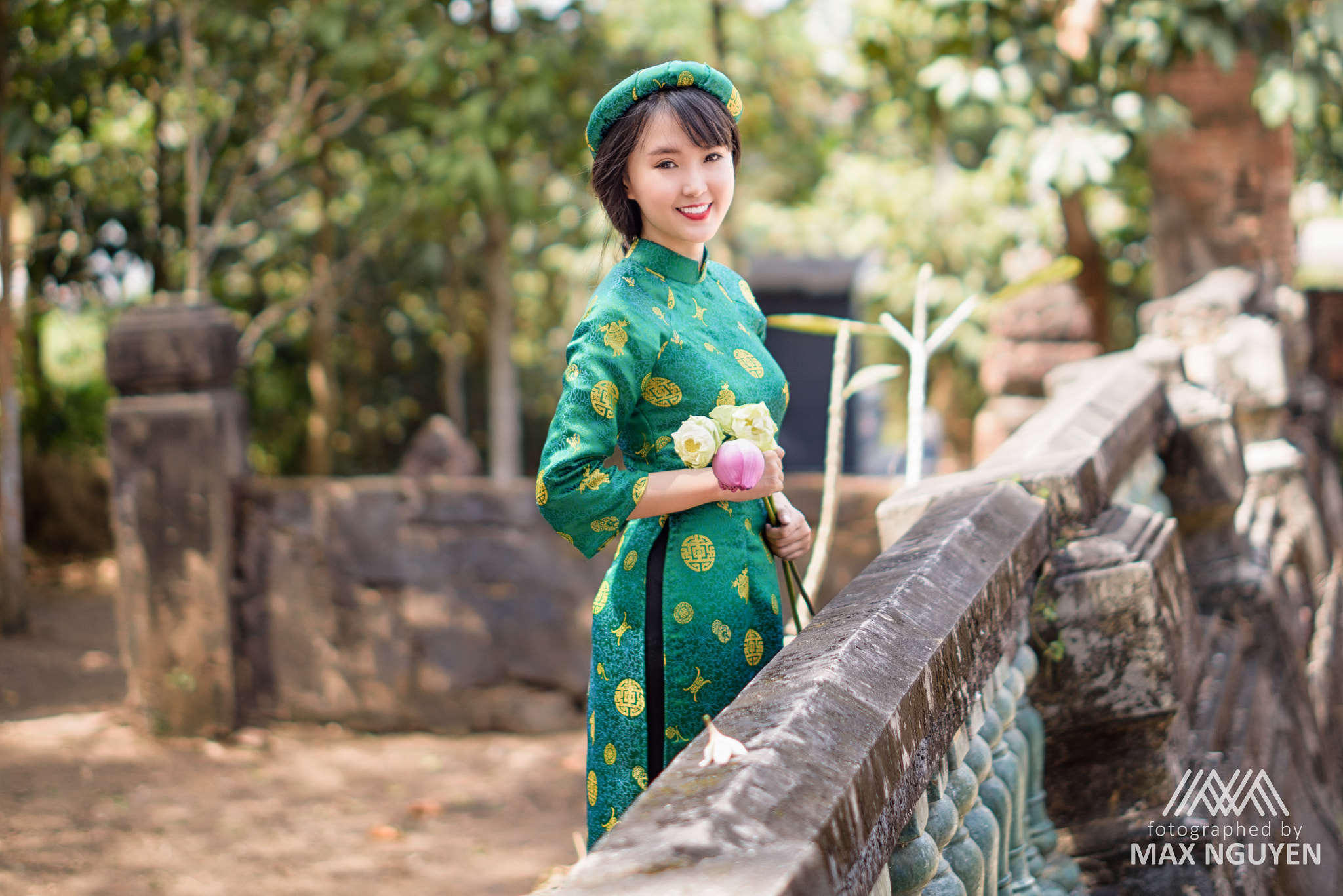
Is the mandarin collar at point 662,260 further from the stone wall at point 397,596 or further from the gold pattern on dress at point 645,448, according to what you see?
the stone wall at point 397,596

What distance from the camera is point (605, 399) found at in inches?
63.5

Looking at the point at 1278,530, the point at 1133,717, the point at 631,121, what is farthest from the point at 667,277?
the point at 1278,530

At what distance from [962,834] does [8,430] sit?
19.7ft

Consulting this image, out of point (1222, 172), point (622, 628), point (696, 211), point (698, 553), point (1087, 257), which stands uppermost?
point (1222, 172)

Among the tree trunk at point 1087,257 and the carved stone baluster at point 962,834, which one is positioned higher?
the tree trunk at point 1087,257

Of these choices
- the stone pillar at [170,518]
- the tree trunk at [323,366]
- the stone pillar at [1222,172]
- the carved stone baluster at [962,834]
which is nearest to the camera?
the carved stone baluster at [962,834]

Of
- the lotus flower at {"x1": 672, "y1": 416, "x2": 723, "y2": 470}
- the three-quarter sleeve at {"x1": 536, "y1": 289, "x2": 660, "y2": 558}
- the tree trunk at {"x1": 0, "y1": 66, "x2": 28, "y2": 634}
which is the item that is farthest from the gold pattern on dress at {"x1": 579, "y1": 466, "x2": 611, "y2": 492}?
the tree trunk at {"x1": 0, "y1": 66, "x2": 28, "y2": 634}

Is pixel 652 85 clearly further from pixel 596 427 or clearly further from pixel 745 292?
pixel 596 427

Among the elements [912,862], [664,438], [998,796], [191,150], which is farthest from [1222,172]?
[191,150]

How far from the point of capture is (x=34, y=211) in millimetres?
8609

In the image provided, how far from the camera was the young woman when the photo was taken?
165 cm

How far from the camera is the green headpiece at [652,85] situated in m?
1.72

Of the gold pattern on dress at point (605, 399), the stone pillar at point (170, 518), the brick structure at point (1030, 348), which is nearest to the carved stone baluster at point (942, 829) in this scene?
the gold pattern on dress at point (605, 399)

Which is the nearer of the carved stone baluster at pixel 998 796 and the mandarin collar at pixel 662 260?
the mandarin collar at pixel 662 260
